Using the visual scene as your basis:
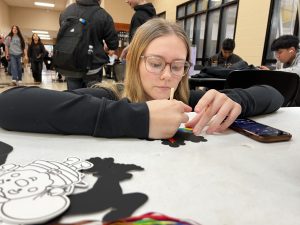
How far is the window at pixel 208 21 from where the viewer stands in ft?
16.4

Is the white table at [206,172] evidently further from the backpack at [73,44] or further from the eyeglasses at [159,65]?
the backpack at [73,44]

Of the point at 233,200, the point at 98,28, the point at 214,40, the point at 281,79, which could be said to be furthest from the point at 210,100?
the point at 214,40

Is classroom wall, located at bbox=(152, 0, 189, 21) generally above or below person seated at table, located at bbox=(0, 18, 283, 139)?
above

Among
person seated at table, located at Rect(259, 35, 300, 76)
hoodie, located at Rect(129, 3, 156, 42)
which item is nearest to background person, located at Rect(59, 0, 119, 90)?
hoodie, located at Rect(129, 3, 156, 42)

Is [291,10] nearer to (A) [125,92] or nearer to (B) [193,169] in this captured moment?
(A) [125,92]

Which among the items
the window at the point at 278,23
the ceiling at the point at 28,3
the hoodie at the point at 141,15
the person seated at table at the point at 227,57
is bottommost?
the person seated at table at the point at 227,57

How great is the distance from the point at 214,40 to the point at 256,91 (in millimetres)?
5166

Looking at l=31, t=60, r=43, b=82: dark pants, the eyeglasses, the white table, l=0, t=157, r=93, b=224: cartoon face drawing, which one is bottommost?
l=31, t=60, r=43, b=82: dark pants

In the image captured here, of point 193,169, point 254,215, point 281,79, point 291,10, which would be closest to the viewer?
point 254,215

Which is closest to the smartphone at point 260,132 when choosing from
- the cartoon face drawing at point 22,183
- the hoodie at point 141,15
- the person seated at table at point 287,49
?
the cartoon face drawing at point 22,183

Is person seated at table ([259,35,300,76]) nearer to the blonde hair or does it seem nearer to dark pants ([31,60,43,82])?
the blonde hair

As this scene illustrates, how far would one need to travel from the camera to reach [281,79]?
1424mm

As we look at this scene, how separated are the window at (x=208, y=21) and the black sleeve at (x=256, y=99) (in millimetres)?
4193

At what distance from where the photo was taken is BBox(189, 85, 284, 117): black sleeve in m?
0.79
